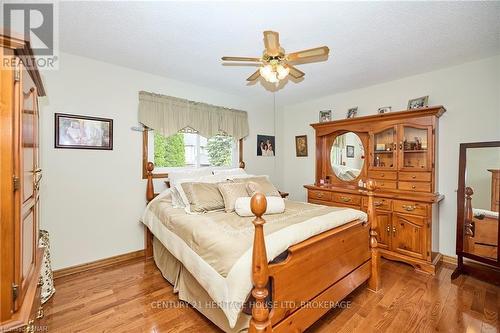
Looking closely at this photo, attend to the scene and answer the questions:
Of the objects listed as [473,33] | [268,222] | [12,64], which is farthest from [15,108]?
[473,33]

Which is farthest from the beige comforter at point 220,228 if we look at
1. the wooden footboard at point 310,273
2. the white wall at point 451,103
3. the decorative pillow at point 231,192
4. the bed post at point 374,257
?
the white wall at point 451,103

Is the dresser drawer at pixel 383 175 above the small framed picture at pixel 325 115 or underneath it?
underneath

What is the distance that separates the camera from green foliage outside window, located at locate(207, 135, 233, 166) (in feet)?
12.6

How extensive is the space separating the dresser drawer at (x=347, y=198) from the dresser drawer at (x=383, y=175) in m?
0.45

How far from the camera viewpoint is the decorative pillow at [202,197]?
2.48 meters

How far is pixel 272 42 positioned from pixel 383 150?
2.48m

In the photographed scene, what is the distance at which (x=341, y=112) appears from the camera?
3.95m

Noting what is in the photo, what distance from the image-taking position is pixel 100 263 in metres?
2.76

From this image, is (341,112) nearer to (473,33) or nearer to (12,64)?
(473,33)

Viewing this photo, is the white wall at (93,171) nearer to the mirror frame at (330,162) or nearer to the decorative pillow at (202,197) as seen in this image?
the decorative pillow at (202,197)

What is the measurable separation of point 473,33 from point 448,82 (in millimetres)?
919

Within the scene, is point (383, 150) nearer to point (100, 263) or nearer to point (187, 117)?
point (187, 117)

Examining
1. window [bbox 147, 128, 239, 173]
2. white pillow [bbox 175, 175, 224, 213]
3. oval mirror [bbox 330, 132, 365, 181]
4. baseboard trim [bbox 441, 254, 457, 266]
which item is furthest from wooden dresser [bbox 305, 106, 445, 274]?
white pillow [bbox 175, 175, 224, 213]

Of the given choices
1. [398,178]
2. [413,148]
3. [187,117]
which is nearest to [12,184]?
[187,117]
